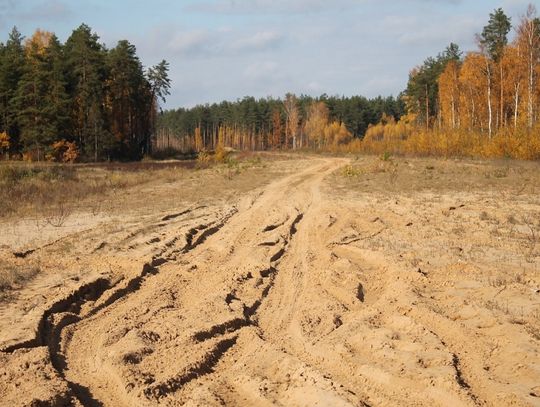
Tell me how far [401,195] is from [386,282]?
28.8 ft

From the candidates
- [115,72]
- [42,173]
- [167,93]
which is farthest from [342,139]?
[42,173]

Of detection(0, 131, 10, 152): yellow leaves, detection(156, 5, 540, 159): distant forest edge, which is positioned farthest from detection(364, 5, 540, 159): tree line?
detection(0, 131, 10, 152): yellow leaves

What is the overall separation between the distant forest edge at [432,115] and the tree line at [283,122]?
0.66 ft

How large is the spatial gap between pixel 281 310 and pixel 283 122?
106 meters

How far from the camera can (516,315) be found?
634 cm

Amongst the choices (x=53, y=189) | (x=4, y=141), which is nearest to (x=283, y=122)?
(x=4, y=141)

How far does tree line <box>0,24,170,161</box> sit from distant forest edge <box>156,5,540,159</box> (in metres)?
24.2

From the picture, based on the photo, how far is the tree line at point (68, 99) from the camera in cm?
4481

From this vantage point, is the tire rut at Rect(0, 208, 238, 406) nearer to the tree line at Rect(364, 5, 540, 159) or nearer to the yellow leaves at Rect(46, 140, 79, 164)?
the tree line at Rect(364, 5, 540, 159)

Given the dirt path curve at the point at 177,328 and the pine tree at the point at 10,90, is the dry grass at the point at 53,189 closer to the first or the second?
the dirt path curve at the point at 177,328

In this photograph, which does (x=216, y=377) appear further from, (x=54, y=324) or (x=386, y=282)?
(x=386, y=282)

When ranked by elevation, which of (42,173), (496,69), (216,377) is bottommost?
(216,377)

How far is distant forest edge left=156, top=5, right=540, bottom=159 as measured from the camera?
34125 millimetres

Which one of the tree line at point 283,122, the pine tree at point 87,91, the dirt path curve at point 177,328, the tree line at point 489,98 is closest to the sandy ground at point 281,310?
the dirt path curve at point 177,328
